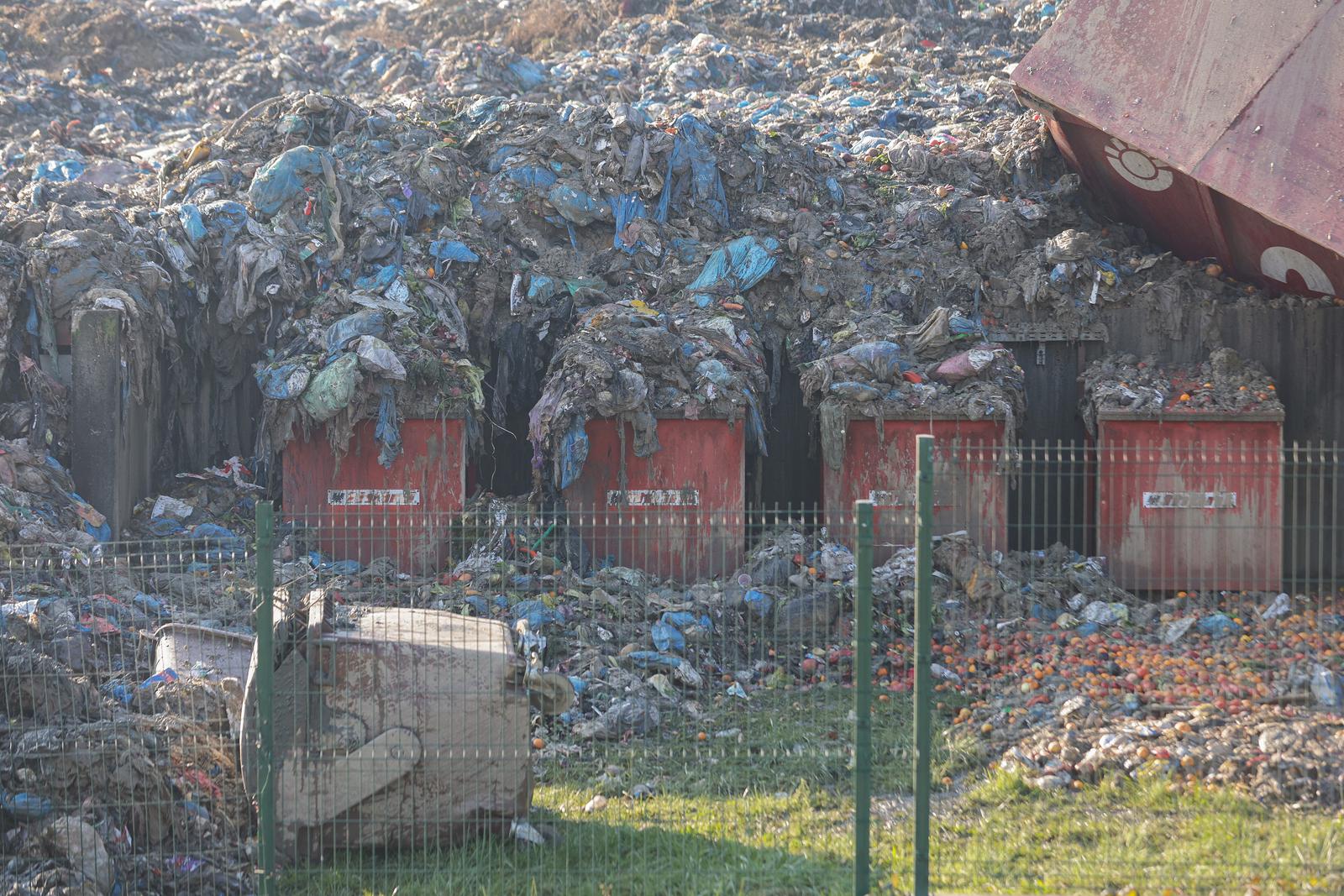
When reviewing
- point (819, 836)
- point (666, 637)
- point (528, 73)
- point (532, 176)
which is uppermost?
point (528, 73)

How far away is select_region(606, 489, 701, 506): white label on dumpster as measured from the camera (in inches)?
366

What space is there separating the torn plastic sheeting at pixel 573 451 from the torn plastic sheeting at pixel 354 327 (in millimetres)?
1866

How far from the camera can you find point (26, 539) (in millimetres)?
7988

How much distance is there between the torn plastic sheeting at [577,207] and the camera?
11758 mm

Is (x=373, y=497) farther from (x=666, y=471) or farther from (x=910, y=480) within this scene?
(x=910, y=480)

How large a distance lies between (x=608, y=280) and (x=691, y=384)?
224 centimetres

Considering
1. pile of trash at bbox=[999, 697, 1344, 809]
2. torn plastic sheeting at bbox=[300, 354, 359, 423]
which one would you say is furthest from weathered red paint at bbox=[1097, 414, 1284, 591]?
torn plastic sheeting at bbox=[300, 354, 359, 423]

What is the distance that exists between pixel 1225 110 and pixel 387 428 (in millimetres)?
6492

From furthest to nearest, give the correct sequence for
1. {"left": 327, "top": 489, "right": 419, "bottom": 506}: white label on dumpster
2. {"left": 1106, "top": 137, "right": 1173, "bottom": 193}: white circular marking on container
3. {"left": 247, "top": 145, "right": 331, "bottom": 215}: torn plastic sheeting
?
{"left": 247, "top": 145, "right": 331, "bottom": 215}: torn plastic sheeting < {"left": 1106, "top": 137, "right": 1173, "bottom": 193}: white circular marking on container < {"left": 327, "top": 489, "right": 419, "bottom": 506}: white label on dumpster

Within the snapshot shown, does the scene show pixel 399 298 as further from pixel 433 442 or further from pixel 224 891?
pixel 224 891

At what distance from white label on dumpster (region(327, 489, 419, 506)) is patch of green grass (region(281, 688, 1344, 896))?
3856mm

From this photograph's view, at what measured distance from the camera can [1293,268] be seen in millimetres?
Answer: 10023

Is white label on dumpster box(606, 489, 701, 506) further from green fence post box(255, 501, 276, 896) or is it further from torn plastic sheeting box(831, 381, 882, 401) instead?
green fence post box(255, 501, 276, 896)

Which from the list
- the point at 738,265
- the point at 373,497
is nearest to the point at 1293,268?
the point at 738,265
